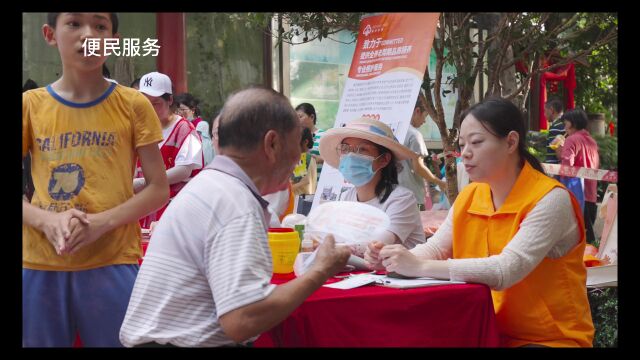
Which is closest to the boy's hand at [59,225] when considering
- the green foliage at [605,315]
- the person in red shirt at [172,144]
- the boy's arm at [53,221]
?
the boy's arm at [53,221]

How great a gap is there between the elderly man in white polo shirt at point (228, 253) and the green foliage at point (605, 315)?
307 centimetres

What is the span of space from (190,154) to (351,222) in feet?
6.29

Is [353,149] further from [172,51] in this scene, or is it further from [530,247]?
[172,51]

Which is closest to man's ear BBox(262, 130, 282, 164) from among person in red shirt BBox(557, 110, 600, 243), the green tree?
the green tree

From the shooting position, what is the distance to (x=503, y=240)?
109 inches

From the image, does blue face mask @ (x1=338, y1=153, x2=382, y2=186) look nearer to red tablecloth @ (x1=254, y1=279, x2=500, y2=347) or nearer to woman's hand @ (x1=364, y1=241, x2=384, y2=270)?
woman's hand @ (x1=364, y1=241, x2=384, y2=270)

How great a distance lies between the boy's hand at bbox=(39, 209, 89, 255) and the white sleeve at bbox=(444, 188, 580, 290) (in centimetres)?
121

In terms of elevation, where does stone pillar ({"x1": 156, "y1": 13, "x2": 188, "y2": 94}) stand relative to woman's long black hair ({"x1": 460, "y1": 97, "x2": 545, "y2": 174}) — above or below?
above

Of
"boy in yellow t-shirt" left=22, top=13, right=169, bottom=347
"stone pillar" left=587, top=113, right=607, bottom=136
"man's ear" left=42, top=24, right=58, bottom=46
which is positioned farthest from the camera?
"stone pillar" left=587, top=113, right=607, bottom=136

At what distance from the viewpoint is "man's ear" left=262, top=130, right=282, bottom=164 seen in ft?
6.08

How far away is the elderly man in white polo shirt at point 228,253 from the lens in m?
1.70

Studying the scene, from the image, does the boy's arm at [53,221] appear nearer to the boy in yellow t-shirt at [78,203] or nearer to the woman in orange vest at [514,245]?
the boy in yellow t-shirt at [78,203]

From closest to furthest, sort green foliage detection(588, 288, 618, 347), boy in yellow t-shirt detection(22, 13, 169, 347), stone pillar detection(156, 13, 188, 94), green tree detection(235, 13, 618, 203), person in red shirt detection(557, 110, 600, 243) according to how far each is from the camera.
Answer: boy in yellow t-shirt detection(22, 13, 169, 347) → green foliage detection(588, 288, 618, 347) → green tree detection(235, 13, 618, 203) → person in red shirt detection(557, 110, 600, 243) → stone pillar detection(156, 13, 188, 94)

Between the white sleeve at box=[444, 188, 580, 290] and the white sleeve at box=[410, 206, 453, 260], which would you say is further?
the white sleeve at box=[410, 206, 453, 260]
